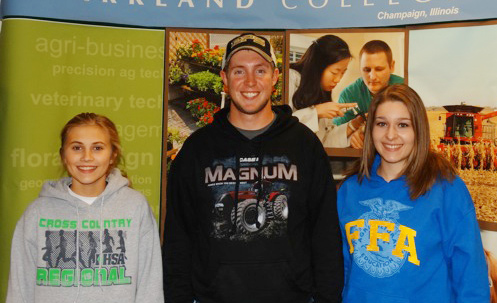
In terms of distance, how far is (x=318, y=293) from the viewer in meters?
1.95

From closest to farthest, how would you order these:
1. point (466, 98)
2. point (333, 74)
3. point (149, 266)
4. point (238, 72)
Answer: point (149, 266)
point (238, 72)
point (466, 98)
point (333, 74)

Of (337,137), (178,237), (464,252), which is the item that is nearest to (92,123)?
(178,237)

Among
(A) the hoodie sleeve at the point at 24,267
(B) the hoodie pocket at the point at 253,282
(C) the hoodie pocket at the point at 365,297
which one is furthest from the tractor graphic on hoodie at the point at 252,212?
(A) the hoodie sleeve at the point at 24,267

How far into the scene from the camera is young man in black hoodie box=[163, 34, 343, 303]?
6.25 feet

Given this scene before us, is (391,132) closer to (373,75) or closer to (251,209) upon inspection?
(251,209)

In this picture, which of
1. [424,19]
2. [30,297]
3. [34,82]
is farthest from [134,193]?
[424,19]

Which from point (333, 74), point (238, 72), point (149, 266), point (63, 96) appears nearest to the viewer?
point (149, 266)

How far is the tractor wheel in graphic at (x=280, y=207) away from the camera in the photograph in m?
1.95

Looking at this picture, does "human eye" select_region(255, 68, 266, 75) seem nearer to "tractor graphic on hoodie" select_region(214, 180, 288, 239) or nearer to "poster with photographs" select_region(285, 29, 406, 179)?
"tractor graphic on hoodie" select_region(214, 180, 288, 239)

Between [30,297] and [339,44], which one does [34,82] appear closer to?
[30,297]

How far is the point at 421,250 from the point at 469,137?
37.6 inches

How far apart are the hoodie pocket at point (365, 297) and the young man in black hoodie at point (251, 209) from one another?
5 cm

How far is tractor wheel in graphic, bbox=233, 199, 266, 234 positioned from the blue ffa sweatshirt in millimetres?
359

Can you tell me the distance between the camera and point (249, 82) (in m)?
2.03
